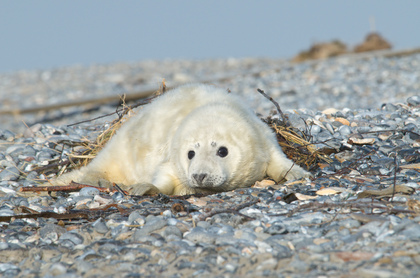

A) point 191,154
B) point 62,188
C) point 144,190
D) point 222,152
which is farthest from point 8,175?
point 222,152

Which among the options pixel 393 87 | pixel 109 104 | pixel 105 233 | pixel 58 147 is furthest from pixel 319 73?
pixel 105 233

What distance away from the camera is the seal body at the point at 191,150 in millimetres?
3619

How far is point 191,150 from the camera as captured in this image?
367 centimetres

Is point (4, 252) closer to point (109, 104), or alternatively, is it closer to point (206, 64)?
point (109, 104)

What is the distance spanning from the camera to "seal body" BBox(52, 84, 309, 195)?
3.62m

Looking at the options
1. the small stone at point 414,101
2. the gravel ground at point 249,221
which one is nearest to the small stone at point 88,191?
the gravel ground at point 249,221

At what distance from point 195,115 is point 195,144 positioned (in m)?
0.26

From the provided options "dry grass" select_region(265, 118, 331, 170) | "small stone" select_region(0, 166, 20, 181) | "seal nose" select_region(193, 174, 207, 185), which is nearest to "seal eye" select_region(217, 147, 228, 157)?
"seal nose" select_region(193, 174, 207, 185)

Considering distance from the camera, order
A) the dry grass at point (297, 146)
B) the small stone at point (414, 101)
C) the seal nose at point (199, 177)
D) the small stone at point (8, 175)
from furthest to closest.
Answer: the small stone at point (414, 101), the small stone at point (8, 175), the dry grass at point (297, 146), the seal nose at point (199, 177)

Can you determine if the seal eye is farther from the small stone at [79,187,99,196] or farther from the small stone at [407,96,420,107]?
the small stone at [407,96,420,107]

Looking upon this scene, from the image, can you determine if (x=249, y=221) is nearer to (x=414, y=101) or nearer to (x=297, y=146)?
(x=297, y=146)

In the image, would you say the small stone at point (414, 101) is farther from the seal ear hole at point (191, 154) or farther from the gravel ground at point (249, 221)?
the seal ear hole at point (191, 154)

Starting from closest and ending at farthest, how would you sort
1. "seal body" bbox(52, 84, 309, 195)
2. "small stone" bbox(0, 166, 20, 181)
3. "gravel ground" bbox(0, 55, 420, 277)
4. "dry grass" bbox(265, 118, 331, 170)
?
1. "gravel ground" bbox(0, 55, 420, 277)
2. "seal body" bbox(52, 84, 309, 195)
3. "dry grass" bbox(265, 118, 331, 170)
4. "small stone" bbox(0, 166, 20, 181)

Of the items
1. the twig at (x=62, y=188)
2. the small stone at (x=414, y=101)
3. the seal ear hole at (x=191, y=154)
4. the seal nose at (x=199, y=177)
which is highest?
the small stone at (x=414, y=101)
